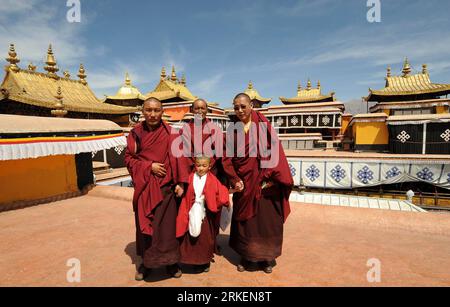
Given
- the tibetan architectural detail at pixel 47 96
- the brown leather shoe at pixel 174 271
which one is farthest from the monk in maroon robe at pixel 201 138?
the tibetan architectural detail at pixel 47 96

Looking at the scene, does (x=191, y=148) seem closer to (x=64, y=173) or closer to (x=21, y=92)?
(x=64, y=173)

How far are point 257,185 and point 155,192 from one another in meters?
1.17

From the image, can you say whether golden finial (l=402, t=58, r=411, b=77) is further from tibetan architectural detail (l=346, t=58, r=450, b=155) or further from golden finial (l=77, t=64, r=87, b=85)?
golden finial (l=77, t=64, r=87, b=85)

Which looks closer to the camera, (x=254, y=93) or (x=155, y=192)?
(x=155, y=192)

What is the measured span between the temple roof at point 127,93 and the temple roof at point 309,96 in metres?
18.8

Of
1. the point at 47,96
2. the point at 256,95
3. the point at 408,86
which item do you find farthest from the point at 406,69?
the point at 47,96

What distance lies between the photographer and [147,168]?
2.49 meters

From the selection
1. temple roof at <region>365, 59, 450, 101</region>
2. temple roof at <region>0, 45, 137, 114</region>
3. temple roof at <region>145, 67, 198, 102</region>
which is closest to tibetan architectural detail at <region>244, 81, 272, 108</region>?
temple roof at <region>145, 67, 198, 102</region>

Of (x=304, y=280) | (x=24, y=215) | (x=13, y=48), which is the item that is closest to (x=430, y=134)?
A: (x=304, y=280)

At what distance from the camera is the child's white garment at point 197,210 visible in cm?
251

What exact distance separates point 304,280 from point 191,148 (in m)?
1.95

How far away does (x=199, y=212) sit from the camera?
254 centimetres

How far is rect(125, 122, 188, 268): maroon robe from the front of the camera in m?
2.50

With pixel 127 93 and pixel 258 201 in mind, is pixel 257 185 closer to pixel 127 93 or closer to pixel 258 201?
pixel 258 201
